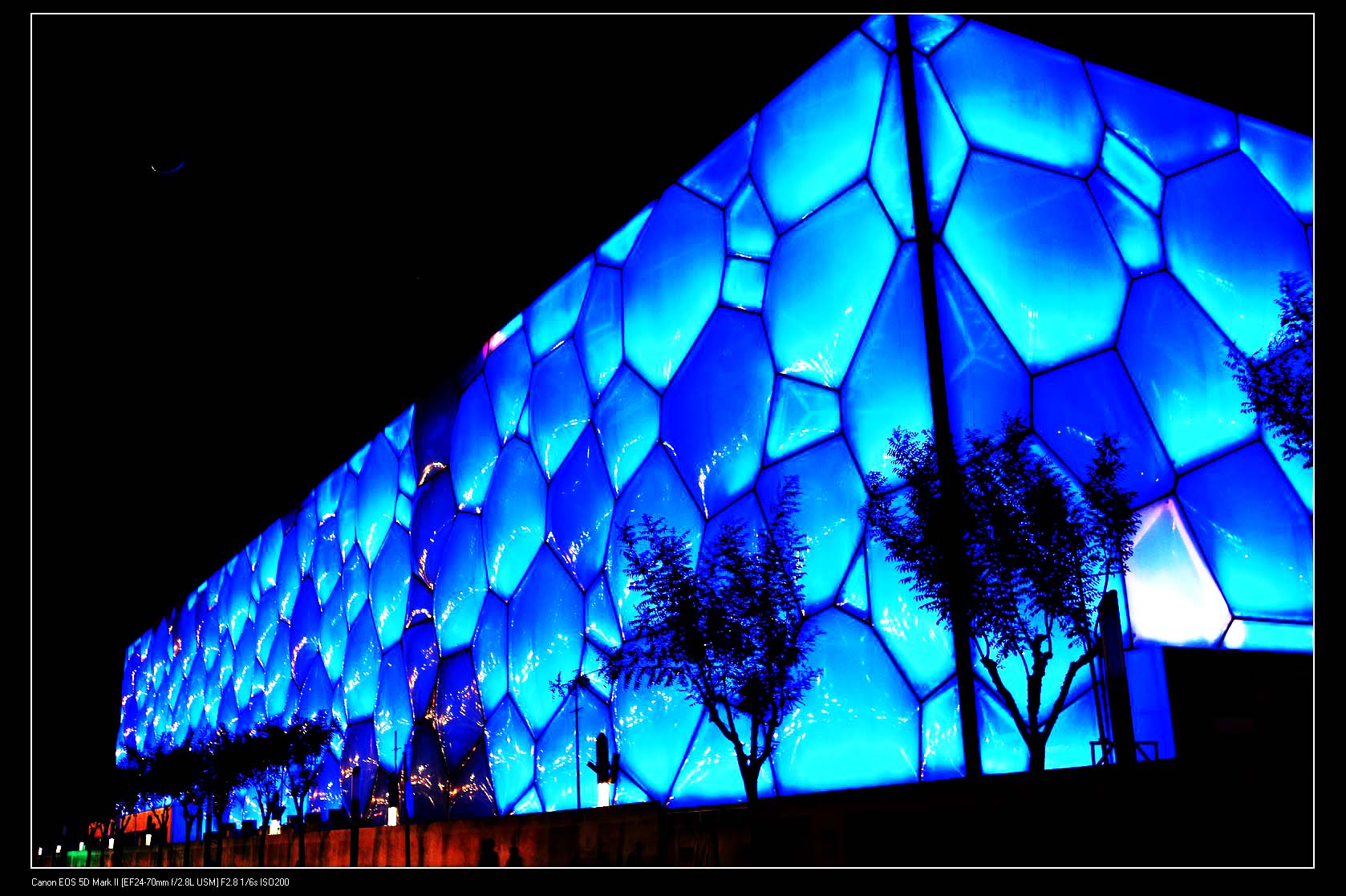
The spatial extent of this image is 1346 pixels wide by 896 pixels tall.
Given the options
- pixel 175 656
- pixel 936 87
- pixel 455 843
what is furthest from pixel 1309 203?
pixel 175 656

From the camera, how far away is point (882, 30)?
519 inches

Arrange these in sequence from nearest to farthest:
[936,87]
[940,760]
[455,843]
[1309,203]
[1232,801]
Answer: [1232,801]
[1309,203]
[940,760]
[936,87]
[455,843]

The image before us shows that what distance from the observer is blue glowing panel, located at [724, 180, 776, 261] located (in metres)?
14.7

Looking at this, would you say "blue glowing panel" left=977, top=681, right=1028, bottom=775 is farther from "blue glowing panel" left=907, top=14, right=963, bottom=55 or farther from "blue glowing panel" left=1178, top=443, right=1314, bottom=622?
"blue glowing panel" left=907, top=14, right=963, bottom=55

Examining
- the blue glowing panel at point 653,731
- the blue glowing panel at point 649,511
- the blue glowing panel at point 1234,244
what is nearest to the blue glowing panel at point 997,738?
the blue glowing panel at point 1234,244

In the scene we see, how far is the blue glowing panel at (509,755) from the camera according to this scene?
18531 millimetres

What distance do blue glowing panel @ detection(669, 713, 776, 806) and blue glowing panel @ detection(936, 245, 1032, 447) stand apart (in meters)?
5.02

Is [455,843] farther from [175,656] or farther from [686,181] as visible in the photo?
[175,656]

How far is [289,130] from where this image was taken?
15250 mm

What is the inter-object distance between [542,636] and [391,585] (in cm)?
763

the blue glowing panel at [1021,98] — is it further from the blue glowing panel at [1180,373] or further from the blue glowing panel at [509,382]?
the blue glowing panel at [509,382]

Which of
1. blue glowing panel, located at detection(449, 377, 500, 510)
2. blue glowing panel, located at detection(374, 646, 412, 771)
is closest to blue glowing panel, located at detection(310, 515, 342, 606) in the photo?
blue glowing panel, located at detection(374, 646, 412, 771)

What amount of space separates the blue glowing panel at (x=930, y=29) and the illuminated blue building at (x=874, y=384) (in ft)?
0.12
